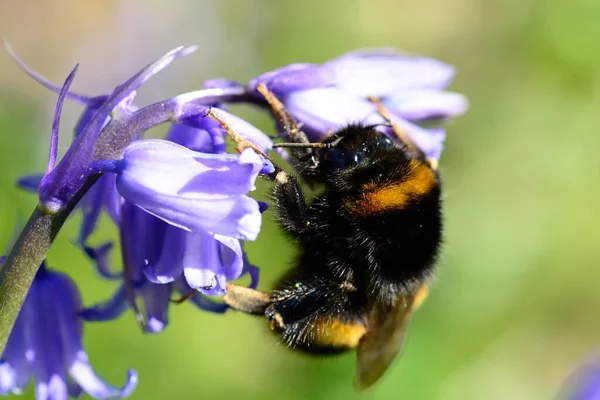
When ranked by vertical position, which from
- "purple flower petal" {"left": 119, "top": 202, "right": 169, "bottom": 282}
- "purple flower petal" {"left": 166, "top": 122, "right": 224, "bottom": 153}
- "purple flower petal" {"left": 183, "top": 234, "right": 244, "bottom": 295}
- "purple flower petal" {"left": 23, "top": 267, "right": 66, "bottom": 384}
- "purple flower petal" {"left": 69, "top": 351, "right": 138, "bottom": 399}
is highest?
"purple flower petal" {"left": 166, "top": 122, "right": 224, "bottom": 153}

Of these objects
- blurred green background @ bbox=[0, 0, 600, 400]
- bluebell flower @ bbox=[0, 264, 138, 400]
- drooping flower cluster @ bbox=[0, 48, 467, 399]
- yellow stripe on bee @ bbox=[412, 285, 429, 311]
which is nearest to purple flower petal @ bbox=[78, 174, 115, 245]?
drooping flower cluster @ bbox=[0, 48, 467, 399]

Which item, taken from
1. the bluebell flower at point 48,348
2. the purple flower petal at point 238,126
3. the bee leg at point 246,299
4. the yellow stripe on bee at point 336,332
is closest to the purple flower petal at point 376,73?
the purple flower petal at point 238,126

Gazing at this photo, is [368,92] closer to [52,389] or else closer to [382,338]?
[382,338]

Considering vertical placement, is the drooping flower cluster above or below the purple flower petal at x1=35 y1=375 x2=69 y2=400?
above

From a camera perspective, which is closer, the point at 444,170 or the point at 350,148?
the point at 350,148

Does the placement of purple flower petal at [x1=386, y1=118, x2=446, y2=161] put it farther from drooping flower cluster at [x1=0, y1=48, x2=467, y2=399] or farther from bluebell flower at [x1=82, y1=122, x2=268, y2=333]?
bluebell flower at [x1=82, y1=122, x2=268, y2=333]

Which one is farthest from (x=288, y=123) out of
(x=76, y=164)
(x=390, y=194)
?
(x=76, y=164)
